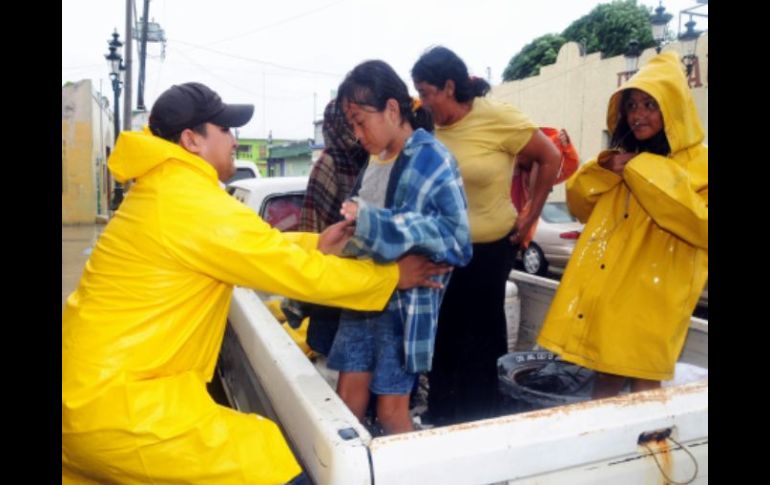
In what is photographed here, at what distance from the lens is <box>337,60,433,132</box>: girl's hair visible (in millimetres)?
2158

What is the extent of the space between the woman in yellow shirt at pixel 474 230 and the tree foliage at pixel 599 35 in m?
28.8

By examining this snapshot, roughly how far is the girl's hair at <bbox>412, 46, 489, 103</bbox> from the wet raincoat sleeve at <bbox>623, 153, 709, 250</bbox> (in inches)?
29.9

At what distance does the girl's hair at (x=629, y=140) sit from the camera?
2.78 metres

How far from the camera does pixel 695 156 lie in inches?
104

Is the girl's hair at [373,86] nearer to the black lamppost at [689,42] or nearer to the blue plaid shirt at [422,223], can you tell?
the blue plaid shirt at [422,223]

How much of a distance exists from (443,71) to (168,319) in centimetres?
161

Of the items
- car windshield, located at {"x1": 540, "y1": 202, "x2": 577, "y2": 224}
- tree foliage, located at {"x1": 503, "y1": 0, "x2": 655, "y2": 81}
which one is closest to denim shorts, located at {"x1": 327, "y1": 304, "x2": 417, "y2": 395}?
car windshield, located at {"x1": 540, "y1": 202, "x2": 577, "y2": 224}

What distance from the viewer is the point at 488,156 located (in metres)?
2.82

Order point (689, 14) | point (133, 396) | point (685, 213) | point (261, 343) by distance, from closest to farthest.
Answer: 1. point (133, 396)
2. point (261, 343)
3. point (685, 213)
4. point (689, 14)

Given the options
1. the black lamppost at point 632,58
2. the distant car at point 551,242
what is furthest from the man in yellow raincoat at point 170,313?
the black lamppost at point 632,58

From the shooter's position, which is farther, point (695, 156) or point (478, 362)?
point (478, 362)

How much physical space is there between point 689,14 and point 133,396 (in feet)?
52.3

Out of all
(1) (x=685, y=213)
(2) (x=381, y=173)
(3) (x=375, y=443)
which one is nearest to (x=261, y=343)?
(2) (x=381, y=173)

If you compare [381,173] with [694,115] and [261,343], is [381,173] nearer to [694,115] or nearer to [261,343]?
[261,343]
